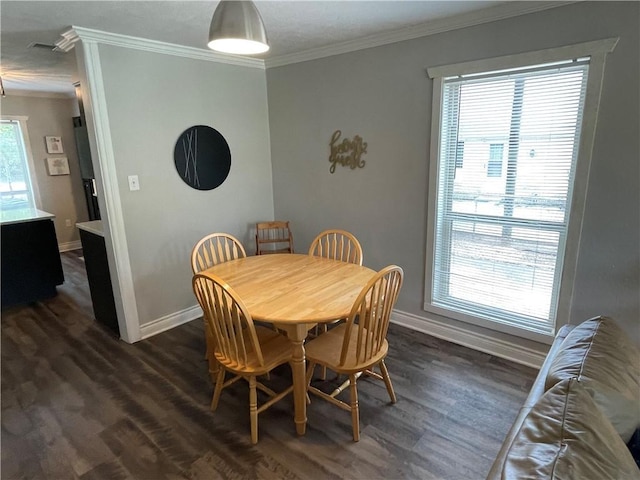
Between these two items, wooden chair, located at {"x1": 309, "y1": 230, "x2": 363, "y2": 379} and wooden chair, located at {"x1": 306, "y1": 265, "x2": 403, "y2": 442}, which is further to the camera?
wooden chair, located at {"x1": 309, "y1": 230, "x2": 363, "y2": 379}

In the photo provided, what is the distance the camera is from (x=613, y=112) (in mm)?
2119

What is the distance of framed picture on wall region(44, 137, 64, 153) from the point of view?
5.64 meters

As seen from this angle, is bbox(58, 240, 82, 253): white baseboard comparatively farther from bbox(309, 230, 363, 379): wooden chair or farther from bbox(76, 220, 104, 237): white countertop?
bbox(309, 230, 363, 379): wooden chair

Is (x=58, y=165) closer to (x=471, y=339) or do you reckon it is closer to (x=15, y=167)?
(x=15, y=167)

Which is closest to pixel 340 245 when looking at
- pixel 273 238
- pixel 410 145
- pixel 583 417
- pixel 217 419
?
pixel 410 145

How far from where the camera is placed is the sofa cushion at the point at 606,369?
1137 mm

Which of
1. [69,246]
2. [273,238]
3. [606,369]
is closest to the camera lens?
[606,369]

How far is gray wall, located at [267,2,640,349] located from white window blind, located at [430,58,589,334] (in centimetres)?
14

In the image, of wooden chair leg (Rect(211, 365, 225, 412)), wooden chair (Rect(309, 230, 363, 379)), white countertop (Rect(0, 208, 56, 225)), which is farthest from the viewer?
white countertop (Rect(0, 208, 56, 225))

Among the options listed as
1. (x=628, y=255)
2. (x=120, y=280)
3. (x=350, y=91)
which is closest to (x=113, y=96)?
(x=120, y=280)

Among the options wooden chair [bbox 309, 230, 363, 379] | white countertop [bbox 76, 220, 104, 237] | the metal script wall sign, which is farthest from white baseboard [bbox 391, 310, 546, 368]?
white countertop [bbox 76, 220, 104, 237]

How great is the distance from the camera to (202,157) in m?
3.39

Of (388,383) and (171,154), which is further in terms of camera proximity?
(171,154)

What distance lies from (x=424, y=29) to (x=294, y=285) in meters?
2.04
